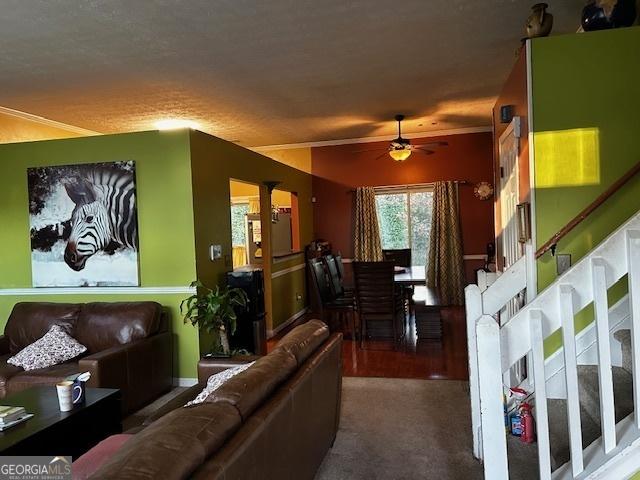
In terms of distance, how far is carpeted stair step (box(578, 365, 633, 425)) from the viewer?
6.97 feet

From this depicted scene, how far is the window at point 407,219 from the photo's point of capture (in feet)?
25.4

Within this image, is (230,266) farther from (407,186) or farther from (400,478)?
(407,186)

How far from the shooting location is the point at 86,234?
166 inches

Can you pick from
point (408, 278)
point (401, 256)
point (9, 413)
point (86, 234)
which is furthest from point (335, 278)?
point (9, 413)

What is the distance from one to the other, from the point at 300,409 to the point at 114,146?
323cm

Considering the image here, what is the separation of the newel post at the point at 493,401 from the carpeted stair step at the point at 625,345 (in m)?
1.02

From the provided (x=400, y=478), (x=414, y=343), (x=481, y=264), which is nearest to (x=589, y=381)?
(x=400, y=478)

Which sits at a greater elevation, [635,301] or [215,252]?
[215,252]

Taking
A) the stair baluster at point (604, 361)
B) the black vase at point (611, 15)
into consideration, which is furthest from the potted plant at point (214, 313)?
the black vase at point (611, 15)

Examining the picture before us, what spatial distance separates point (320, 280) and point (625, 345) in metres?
3.52

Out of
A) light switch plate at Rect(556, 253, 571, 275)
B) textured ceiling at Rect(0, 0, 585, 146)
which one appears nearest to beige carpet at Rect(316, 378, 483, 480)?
light switch plate at Rect(556, 253, 571, 275)

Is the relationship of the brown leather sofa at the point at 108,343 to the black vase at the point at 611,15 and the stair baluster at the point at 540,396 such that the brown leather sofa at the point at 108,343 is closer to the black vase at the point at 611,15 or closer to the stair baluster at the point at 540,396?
the stair baluster at the point at 540,396

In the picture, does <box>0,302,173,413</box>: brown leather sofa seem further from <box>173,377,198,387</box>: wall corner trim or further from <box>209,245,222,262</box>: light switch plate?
<box>209,245,222,262</box>: light switch plate

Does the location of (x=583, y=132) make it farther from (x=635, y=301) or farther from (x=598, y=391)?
(x=598, y=391)
